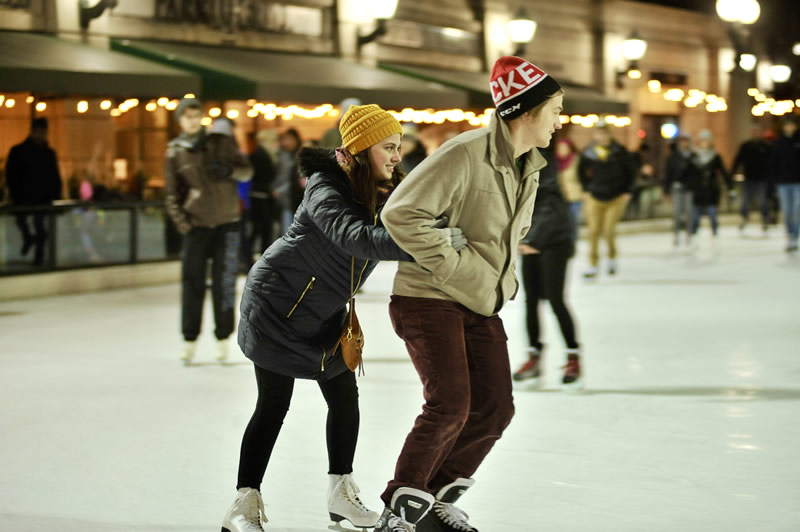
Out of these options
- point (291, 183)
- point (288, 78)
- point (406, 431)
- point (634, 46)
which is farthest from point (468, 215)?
point (634, 46)

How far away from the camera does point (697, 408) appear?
20.1 feet

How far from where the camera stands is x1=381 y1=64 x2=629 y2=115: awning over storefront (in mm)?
19266

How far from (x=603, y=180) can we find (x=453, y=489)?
8957mm

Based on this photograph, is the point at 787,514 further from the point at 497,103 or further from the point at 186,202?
the point at 186,202

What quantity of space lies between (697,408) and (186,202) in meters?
3.33

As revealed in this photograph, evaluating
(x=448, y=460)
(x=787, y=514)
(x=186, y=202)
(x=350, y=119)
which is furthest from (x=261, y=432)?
(x=186, y=202)

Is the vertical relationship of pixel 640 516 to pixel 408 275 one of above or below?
below

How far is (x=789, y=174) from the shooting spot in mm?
15047

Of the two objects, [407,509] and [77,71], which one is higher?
[77,71]

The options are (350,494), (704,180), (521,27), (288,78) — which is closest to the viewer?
(350,494)

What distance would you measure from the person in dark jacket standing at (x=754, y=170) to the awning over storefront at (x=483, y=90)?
9.59 feet

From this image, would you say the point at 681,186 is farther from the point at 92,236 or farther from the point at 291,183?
the point at 92,236

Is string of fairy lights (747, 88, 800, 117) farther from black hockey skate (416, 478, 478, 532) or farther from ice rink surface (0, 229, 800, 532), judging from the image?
black hockey skate (416, 478, 478, 532)

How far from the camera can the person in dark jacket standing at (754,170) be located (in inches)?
760
